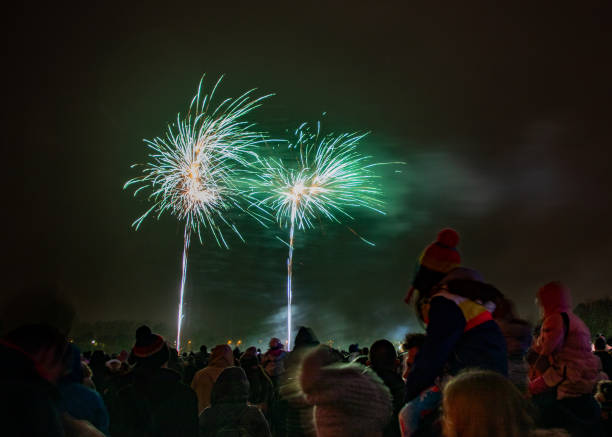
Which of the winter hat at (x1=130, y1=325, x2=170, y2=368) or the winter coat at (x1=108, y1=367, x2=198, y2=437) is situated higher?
the winter hat at (x1=130, y1=325, x2=170, y2=368)

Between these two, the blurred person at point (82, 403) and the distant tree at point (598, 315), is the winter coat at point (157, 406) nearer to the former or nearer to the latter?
the blurred person at point (82, 403)

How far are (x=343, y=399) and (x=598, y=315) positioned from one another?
9665 cm

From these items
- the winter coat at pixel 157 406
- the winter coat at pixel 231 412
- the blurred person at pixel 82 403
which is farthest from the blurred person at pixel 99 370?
the blurred person at pixel 82 403

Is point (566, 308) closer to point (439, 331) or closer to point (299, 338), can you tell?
point (439, 331)

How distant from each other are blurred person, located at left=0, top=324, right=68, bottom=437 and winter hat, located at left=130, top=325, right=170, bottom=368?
195 centimetres

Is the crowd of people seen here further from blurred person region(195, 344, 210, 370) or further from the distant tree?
the distant tree

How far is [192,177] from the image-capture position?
24.3 m

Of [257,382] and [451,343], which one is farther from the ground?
[257,382]

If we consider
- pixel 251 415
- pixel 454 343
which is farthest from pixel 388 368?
pixel 454 343

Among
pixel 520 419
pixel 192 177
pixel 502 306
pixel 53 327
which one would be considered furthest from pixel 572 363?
pixel 192 177

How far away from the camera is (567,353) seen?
5441mm

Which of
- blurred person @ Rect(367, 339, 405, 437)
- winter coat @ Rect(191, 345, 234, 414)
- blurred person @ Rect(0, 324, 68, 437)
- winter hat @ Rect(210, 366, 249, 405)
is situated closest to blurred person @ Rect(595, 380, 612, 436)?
blurred person @ Rect(367, 339, 405, 437)

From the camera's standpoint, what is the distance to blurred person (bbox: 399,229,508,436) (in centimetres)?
363

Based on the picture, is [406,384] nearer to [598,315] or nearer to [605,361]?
[605,361]
